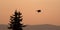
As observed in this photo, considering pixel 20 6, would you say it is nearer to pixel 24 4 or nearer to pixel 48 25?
pixel 24 4

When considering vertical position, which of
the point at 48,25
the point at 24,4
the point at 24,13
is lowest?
the point at 48,25

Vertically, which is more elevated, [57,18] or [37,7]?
[37,7]

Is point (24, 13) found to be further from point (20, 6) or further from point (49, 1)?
point (49, 1)

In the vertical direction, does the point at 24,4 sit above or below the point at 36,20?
above

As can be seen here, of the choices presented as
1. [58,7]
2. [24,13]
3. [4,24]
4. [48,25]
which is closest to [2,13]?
[4,24]

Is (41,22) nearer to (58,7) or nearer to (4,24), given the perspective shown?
(58,7)

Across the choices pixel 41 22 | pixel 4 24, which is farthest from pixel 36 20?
pixel 4 24

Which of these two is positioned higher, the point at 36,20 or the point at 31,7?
the point at 31,7

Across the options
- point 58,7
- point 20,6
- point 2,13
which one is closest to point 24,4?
point 20,6
